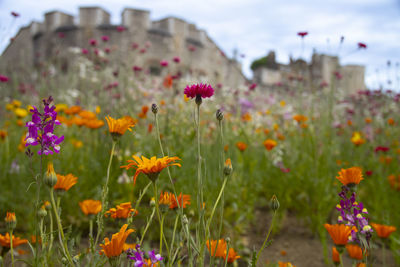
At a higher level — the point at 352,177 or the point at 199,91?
the point at 199,91

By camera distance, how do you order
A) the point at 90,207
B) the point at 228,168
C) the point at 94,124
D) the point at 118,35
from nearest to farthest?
the point at 228,168
the point at 90,207
the point at 94,124
the point at 118,35

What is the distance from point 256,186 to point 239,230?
543mm

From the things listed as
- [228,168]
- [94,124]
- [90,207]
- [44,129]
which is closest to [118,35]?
[94,124]

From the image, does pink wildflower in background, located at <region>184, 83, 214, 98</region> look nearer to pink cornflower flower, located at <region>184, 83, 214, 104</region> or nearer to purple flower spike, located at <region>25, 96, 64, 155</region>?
pink cornflower flower, located at <region>184, 83, 214, 104</region>

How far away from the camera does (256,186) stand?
7.39ft

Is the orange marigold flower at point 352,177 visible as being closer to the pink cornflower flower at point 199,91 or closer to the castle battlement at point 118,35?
the pink cornflower flower at point 199,91

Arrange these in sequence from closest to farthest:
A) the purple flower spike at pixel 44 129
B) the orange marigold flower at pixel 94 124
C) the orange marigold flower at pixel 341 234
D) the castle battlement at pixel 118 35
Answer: the purple flower spike at pixel 44 129
the orange marigold flower at pixel 341 234
the orange marigold flower at pixel 94 124
the castle battlement at pixel 118 35

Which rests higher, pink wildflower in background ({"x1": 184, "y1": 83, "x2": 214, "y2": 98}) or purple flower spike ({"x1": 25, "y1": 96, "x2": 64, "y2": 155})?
pink wildflower in background ({"x1": 184, "y1": 83, "x2": 214, "y2": 98})

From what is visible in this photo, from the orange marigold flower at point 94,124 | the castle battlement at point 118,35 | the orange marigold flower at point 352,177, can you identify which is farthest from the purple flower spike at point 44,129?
the castle battlement at point 118,35

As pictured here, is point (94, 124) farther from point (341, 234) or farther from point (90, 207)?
point (341, 234)

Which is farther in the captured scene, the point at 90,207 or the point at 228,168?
the point at 90,207

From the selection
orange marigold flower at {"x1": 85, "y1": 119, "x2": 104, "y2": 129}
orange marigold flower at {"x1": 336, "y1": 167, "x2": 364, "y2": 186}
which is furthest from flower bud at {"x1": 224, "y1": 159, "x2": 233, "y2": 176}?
orange marigold flower at {"x1": 85, "y1": 119, "x2": 104, "y2": 129}

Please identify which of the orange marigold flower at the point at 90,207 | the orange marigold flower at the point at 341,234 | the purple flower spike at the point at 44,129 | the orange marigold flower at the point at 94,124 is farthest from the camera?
the orange marigold flower at the point at 94,124

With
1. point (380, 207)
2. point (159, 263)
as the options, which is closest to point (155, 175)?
point (159, 263)
